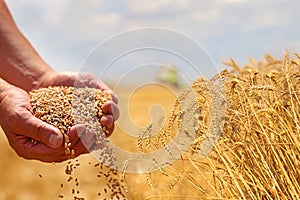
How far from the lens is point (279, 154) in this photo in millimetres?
1812

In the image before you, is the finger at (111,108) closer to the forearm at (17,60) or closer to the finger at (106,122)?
the finger at (106,122)

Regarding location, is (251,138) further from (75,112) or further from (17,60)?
(17,60)

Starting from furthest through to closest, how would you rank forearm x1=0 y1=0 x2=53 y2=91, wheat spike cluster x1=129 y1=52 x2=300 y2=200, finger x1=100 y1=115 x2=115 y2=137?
forearm x1=0 y1=0 x2=53 y2=91 < finger x1=100 y1=115 x2=115 y2=137 < wheat spike cluster x1=129 y1=52 x2=300 y2=200

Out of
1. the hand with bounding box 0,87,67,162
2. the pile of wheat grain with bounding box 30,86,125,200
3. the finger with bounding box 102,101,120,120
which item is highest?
the finger with bounding box 102,101,120,120

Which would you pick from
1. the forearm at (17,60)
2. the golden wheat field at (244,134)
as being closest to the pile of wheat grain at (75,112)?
the golden wheat field at (244,134)

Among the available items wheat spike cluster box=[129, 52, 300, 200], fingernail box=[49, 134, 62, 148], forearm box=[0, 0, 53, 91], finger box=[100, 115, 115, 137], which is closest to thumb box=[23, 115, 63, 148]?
fingernail box=[49, 134, 62, 148]

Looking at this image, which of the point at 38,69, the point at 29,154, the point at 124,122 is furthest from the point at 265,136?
the point at 38,69

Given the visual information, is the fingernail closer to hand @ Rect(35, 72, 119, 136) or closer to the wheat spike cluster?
hand @ Rect(35, 72, 119, 136)

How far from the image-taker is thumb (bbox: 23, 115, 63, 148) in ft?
6.52

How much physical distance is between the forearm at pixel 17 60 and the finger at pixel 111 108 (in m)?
0.47

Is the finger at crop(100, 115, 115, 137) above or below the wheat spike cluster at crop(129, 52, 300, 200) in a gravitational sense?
below

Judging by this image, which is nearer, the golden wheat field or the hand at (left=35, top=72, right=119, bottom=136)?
the golden wheat field

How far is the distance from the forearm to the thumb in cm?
47

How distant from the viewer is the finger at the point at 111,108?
2.10 meters
